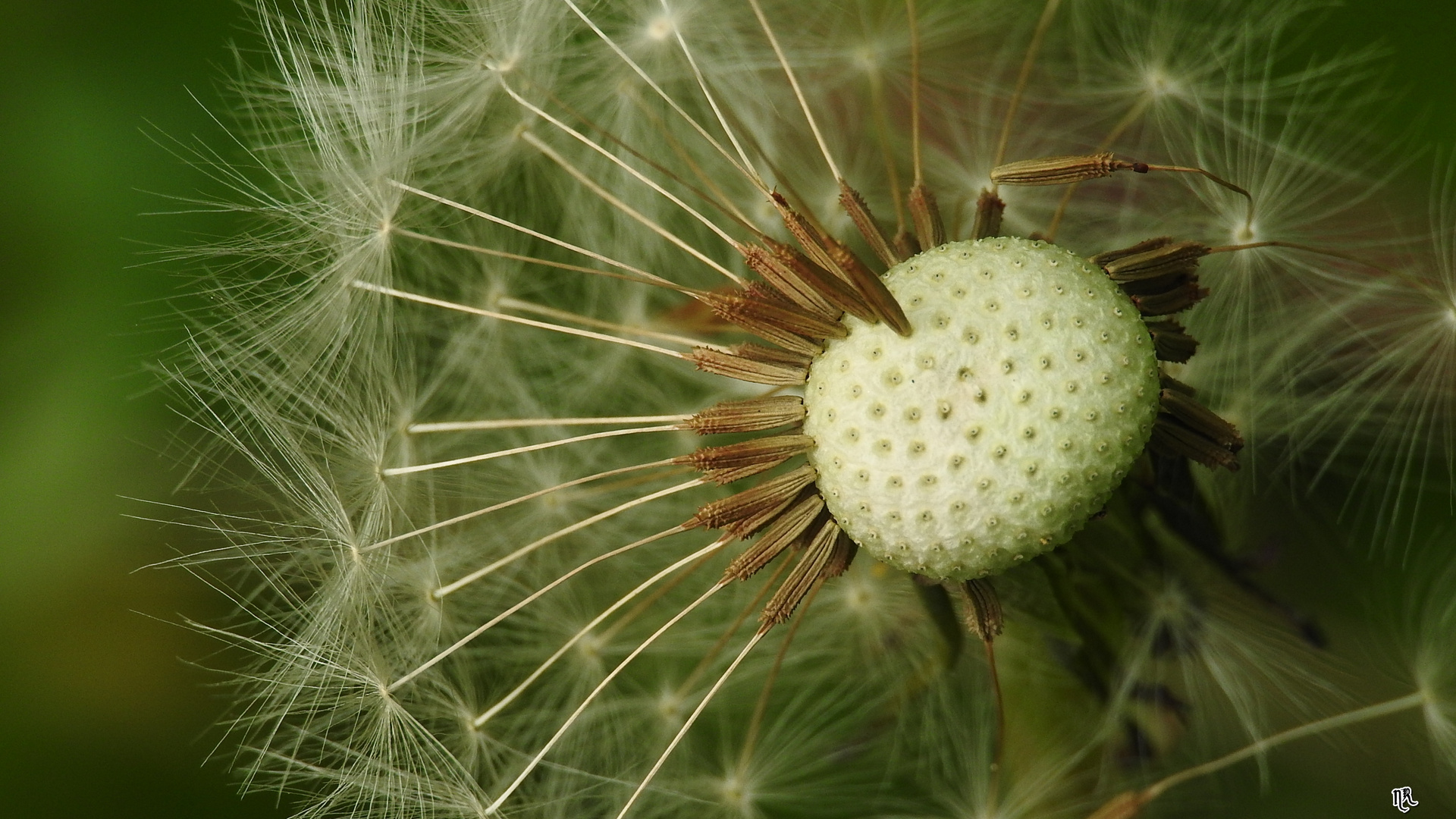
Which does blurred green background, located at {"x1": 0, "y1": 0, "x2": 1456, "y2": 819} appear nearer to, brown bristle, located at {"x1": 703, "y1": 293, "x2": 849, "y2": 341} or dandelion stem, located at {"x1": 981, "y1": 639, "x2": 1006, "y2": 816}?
brown bristle, located at {"x1": 703, "y1": 293, "x2": 849, "y2": 341}

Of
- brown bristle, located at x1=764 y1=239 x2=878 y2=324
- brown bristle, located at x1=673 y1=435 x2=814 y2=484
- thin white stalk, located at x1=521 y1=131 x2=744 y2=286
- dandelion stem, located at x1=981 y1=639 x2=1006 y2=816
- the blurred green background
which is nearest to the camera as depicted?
brown bristle, located at x1=764 y1=239 x2=878 y2=324

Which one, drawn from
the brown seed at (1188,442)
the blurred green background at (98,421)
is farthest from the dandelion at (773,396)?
the blurred green background at (98,421)

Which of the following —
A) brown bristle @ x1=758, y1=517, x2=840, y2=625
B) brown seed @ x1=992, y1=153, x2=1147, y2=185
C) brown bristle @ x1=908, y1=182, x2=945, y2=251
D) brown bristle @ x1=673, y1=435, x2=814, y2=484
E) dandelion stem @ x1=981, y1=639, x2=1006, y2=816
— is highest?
Answer: brown seed @ x1=992, y1=153, x2=1147, y2=185

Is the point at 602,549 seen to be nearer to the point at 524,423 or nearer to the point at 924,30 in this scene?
the point at 524,423

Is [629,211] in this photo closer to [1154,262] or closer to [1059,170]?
[1059,170]

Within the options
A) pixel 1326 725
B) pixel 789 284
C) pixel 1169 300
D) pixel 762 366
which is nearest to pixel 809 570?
pixel 762 366

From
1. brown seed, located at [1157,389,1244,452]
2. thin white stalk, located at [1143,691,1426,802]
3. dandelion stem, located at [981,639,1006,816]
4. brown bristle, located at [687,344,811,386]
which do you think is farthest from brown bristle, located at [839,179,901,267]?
thin white stalk, located at [1143,691,1426,802]

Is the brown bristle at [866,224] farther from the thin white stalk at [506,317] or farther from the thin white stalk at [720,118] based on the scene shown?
the thin white stalk at [506,317]
